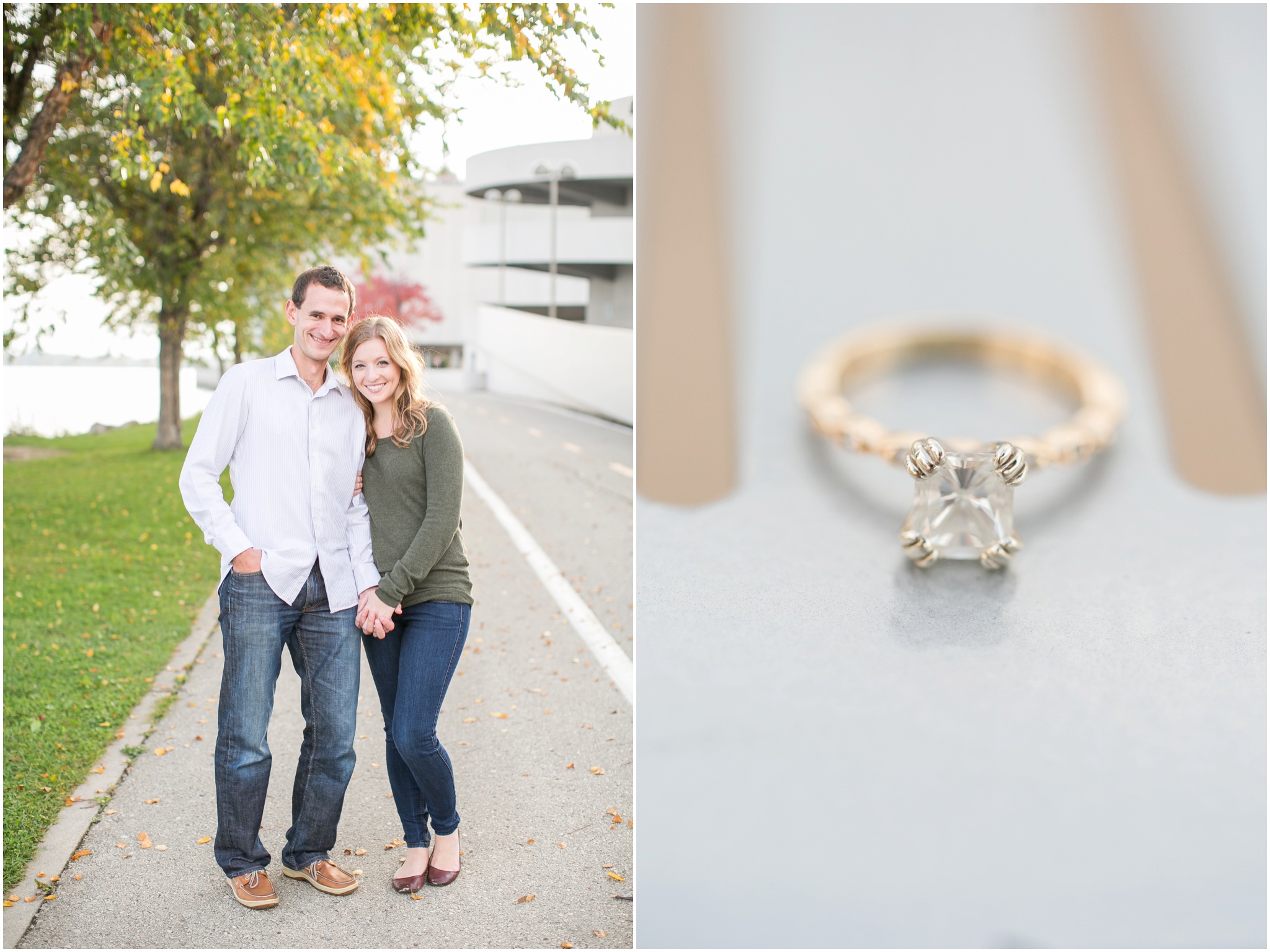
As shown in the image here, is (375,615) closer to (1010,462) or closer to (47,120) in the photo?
(1010,462)

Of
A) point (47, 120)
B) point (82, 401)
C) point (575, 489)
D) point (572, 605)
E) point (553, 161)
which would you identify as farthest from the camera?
point (553, 161)

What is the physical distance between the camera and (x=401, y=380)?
6.79ft

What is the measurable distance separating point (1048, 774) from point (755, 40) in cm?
204

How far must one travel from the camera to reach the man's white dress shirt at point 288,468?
6.63ft

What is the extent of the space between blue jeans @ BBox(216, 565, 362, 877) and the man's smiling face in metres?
0.47

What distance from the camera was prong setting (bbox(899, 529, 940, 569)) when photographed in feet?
4.99

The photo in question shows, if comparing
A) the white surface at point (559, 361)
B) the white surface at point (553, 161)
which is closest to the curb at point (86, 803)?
the white surface at point (559, 361)

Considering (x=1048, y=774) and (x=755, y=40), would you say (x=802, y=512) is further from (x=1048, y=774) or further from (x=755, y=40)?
(x=755, y=40)

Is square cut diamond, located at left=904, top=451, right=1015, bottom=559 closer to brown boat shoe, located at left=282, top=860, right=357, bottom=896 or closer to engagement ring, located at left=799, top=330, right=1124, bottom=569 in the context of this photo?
engagement ring, located at left=799, top=330, right=1124, bottom=569

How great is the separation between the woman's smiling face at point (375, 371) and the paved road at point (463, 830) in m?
1.12

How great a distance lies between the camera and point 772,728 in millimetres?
1317

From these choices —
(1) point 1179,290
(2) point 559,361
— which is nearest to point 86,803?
(1) point 1179,290

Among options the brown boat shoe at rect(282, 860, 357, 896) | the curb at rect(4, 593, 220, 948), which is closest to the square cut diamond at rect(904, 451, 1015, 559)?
the brown boat shoe at rect(282, 860, 357, 896)

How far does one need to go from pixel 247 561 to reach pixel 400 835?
92cm
